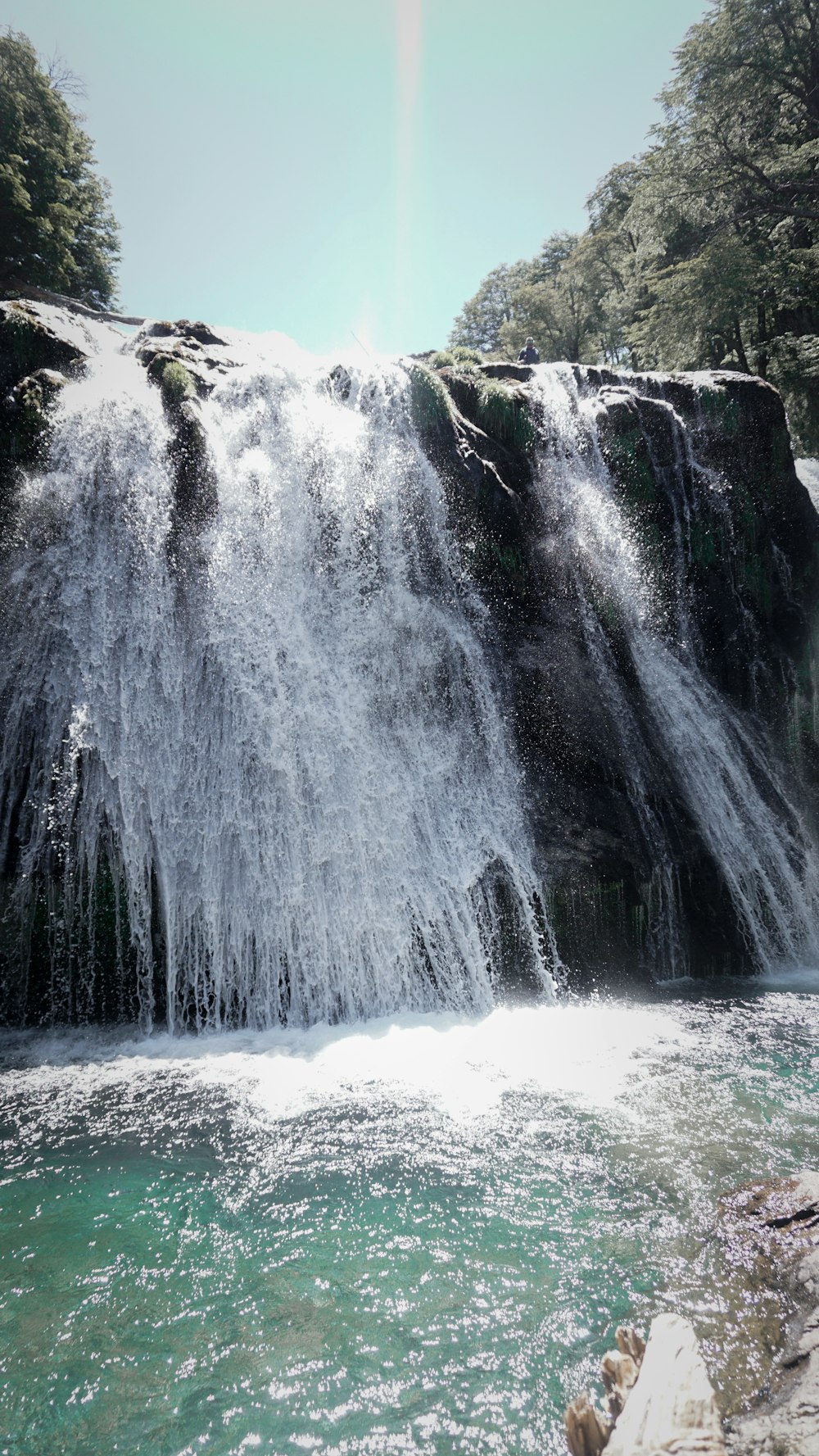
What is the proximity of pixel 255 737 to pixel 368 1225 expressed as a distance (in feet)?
17.7

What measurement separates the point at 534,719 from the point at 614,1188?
6.25m

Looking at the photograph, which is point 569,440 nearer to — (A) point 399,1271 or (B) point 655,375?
(B) point 655,375

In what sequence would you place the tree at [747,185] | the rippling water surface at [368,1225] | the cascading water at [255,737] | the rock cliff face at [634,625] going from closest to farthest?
the rippling water surface at [368,1225] → the cascading water at [255,737] → the rock cliff face at [634,625] → the tree at [747,185]

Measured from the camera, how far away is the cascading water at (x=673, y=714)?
909 cm

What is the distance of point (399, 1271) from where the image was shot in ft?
12.0

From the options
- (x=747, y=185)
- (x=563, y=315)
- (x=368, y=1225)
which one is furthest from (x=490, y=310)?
(x=368, y=1225)

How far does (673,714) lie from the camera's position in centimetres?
1047

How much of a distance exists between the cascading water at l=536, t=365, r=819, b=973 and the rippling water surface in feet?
9.02

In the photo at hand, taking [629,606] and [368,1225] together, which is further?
[629,606]

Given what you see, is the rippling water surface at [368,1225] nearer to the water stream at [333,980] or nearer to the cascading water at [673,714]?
the water stream at [333,980]

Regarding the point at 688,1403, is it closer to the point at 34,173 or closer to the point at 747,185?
the point at 747,185

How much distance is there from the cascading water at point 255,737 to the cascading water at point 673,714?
6.61 feet

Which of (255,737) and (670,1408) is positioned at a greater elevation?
(255,737)

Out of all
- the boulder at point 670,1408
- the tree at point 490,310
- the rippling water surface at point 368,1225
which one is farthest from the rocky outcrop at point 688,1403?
the tree at point 490,310
